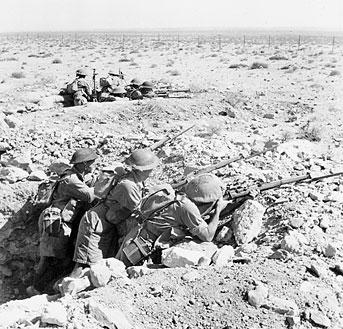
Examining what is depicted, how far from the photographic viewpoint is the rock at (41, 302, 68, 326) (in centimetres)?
349

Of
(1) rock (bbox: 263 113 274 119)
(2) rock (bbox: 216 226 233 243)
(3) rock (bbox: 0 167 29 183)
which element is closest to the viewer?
(2) rock (bbox: 216 226 233 243)

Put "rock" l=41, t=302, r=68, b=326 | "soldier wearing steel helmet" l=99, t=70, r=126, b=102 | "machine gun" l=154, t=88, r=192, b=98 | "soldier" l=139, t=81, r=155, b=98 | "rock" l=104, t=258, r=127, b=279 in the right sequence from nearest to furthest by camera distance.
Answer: "rock" l=41, t=302, r=68, b=326 → "rock" l=104, t=258, r=127, b=279 → "soldier wearing steel helmet" l=99, t=70, r=126, b=102 → "soldier" l=139, t=81, r=155, b=98 → "machine gun" l=154, t=88, r=192, b=98

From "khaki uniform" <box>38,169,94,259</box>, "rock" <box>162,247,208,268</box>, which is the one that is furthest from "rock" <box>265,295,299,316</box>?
"khaki uniform" <box>38,169,94,259</box>

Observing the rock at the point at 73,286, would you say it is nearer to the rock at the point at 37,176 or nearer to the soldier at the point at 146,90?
the rock at the point at 37,176

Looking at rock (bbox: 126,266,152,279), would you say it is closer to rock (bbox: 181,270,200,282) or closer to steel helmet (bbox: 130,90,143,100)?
rock (bbox: 181,270,200,282)

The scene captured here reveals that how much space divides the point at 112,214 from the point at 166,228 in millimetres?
643

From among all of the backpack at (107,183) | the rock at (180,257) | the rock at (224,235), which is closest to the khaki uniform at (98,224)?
the backpack at (107,183)

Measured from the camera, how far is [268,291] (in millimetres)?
3969

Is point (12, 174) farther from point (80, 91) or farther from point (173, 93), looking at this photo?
point (173, 93)

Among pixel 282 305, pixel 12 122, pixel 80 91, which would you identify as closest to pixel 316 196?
pixel 282 305

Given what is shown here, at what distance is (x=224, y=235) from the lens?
5.20 meters

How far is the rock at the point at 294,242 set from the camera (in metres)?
4.52

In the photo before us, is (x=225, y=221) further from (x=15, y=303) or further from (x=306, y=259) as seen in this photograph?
(x=15, y=303)

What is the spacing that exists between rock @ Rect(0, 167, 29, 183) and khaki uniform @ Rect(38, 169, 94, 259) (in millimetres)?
1342
